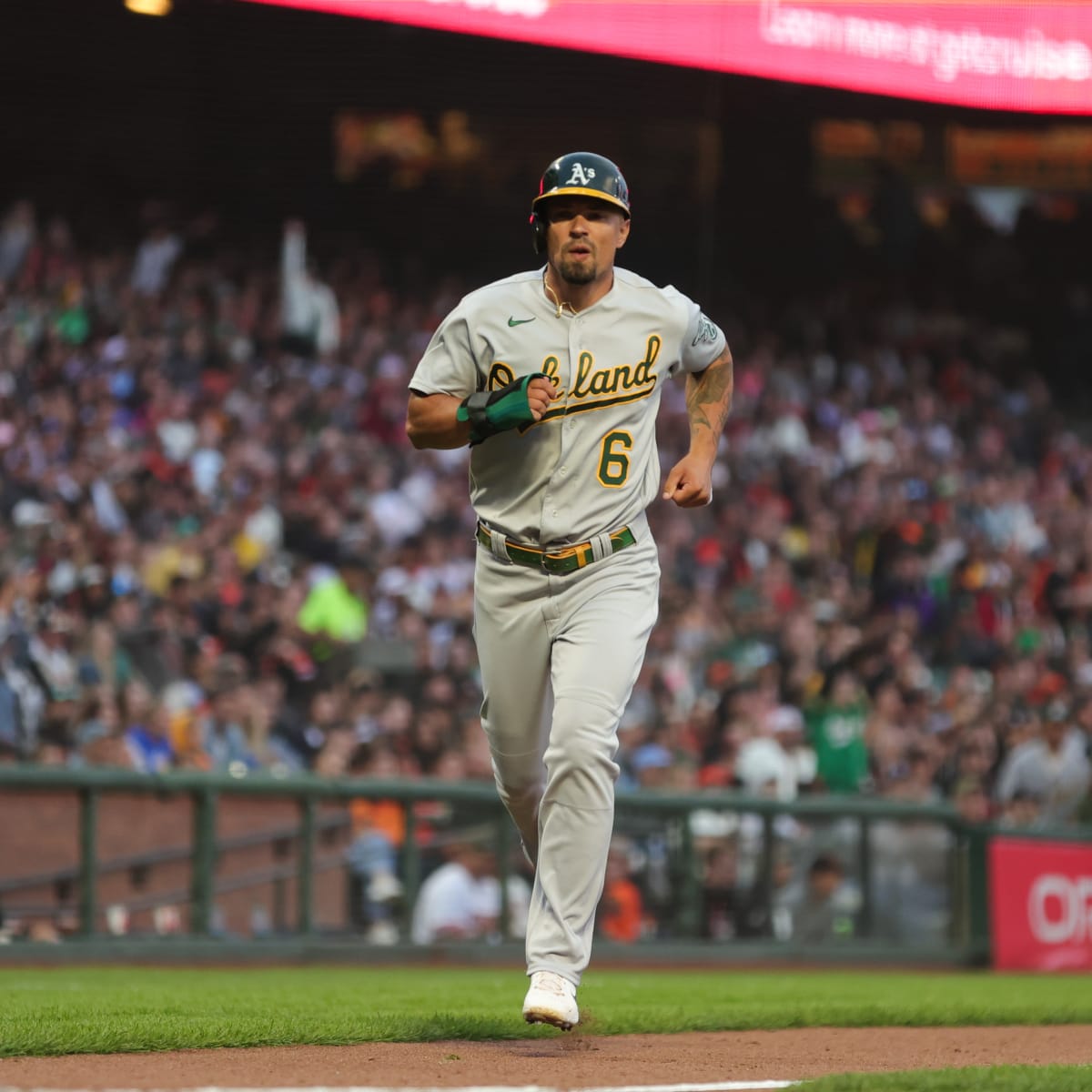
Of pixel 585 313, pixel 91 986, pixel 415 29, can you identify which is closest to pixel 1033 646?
pixel 415 29

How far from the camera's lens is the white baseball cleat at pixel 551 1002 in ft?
13.2

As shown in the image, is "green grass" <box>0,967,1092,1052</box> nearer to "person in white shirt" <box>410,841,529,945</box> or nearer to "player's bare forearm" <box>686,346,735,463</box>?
"person in white shirt" <box>410,841,529,945</box>

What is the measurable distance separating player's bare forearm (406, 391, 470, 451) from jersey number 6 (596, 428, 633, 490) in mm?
334

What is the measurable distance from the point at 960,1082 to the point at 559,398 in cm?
174

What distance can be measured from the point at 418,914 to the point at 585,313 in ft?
18.2

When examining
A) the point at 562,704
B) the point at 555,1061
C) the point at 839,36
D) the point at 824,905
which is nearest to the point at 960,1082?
the point at 555,1061

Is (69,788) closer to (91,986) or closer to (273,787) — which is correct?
(273,787)

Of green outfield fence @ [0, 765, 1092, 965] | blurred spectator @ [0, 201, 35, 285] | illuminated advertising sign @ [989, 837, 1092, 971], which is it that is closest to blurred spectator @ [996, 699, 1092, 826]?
green outfield fence @ [0, 765, 1092, 965]

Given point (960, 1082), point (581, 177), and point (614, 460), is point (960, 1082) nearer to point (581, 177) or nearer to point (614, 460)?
point (614, 460)

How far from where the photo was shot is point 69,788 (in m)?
8.41

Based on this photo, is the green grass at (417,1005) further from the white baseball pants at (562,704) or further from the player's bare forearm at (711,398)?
the player's bare forearm at (711,398)

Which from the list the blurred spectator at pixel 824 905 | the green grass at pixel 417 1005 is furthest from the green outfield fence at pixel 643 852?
the green grass at pixel 417 1005

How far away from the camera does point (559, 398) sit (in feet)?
14.4

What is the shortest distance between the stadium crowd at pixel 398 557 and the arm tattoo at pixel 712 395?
4969 mm
